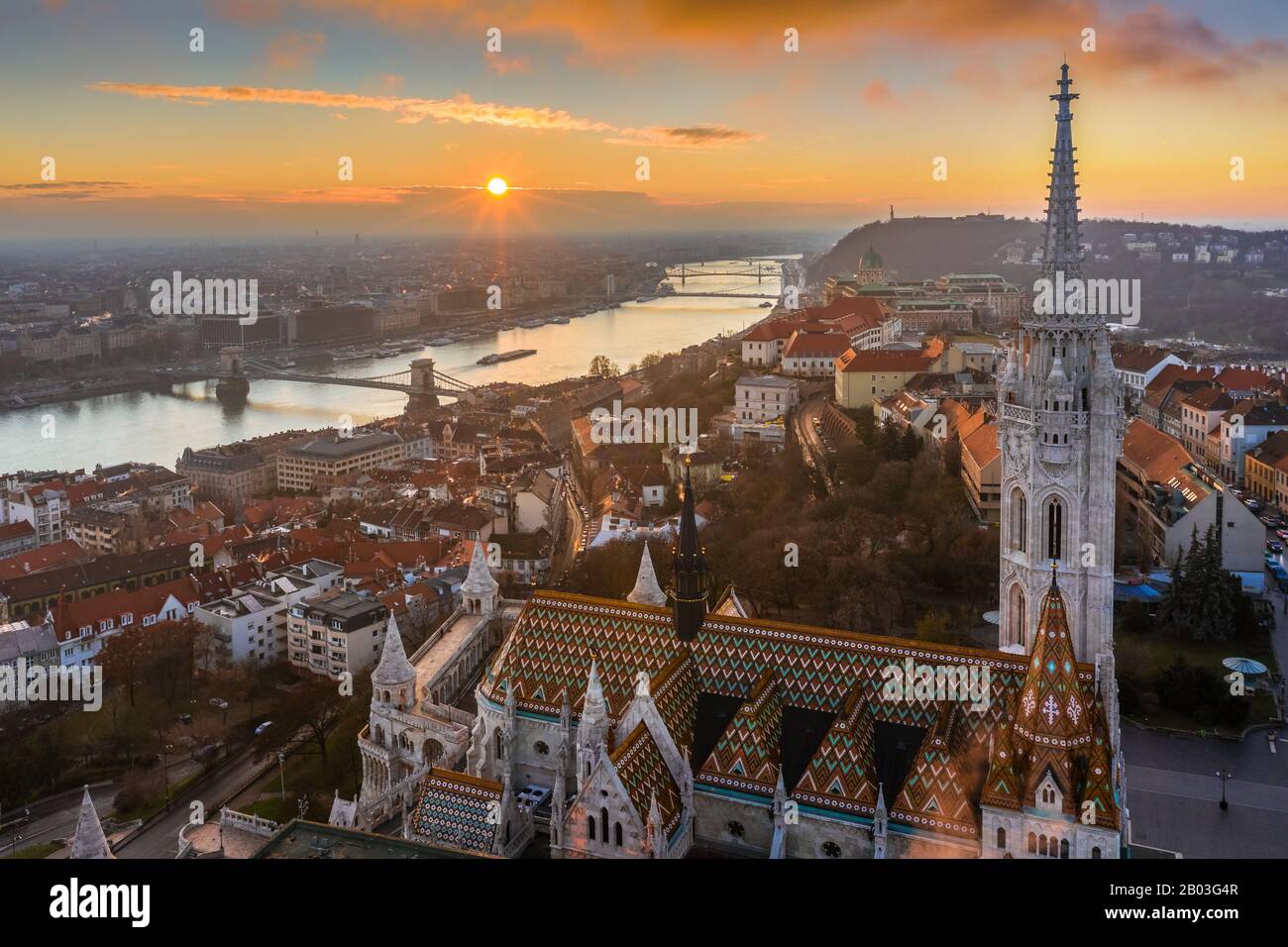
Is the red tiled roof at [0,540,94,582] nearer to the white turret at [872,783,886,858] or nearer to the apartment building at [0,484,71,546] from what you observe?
the apartment building at [0,484,71,546]

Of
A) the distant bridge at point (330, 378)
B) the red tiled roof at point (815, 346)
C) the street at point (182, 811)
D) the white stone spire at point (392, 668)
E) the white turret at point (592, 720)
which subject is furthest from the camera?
the distant bridge at point (330, 378)

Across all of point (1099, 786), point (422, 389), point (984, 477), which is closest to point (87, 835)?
point (1099, 786)

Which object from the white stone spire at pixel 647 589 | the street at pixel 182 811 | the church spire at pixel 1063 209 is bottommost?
the street at pixel 182 811

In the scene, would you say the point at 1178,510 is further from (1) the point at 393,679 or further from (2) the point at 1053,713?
(1) the point at 393,679

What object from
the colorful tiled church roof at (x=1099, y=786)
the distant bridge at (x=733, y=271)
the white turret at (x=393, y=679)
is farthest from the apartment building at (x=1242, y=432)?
the distant bridge at (x=733, y=271)

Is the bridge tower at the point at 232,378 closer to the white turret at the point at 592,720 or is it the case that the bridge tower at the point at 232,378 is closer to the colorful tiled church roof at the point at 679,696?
the colorful tiled church roof at the point at 679,696
